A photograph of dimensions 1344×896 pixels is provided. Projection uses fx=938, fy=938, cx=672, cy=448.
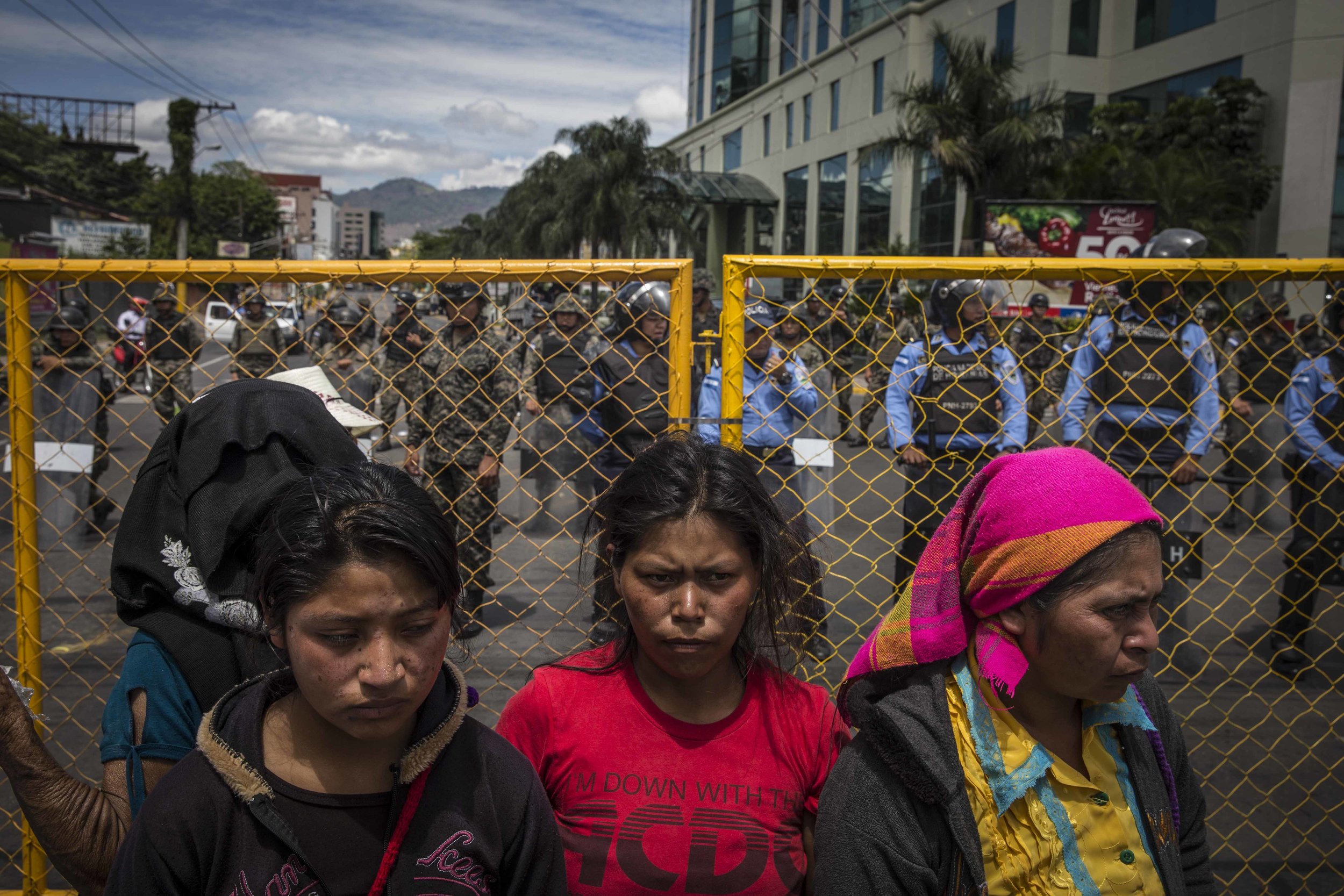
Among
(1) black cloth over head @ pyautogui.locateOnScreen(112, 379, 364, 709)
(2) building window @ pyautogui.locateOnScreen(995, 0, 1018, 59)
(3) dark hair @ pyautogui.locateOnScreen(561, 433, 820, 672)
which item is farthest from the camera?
(2) building window @ pyautogui.locateOnScreen(995, 0, 1018, 59)

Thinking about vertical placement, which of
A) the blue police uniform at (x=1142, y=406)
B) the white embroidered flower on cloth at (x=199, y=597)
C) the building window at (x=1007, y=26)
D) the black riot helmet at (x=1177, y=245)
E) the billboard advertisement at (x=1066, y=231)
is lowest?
the white embroidered flower on cloth at (x=199, y=597)

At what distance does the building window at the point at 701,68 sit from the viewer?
215ft

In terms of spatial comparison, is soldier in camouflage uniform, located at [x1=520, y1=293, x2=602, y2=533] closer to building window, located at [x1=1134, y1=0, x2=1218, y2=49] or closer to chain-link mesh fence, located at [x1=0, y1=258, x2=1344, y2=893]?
chain-link mesh fence, located at [x1=0, y1=258, x2=1344, y2=893]

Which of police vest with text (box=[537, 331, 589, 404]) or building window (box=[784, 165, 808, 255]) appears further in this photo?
building window (box=[784, 165, 808, 255])

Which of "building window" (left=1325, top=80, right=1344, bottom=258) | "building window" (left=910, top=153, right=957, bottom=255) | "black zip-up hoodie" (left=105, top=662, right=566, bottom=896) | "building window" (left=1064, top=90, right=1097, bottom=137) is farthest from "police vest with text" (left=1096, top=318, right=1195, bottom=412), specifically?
"building window" (left=910, top=153, right=957, bottom=255)

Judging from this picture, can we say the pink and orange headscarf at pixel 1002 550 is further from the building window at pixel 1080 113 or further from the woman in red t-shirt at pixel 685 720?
the building window at pixel 1080 113

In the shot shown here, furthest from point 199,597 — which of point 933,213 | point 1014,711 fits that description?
point 933,213

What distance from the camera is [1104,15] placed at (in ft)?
102

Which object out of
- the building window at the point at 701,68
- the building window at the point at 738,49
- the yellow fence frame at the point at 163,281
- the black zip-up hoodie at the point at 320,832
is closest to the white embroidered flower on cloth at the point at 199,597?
the black zip-up hoodie at the point at 320,832

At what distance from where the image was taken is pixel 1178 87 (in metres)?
29.0

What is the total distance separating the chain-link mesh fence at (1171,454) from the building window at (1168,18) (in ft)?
85.3

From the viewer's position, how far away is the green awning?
49.6m

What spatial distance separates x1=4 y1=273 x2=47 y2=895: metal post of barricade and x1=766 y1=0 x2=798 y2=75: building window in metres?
53.0

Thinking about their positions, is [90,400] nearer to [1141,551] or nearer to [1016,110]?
[1141,551]
